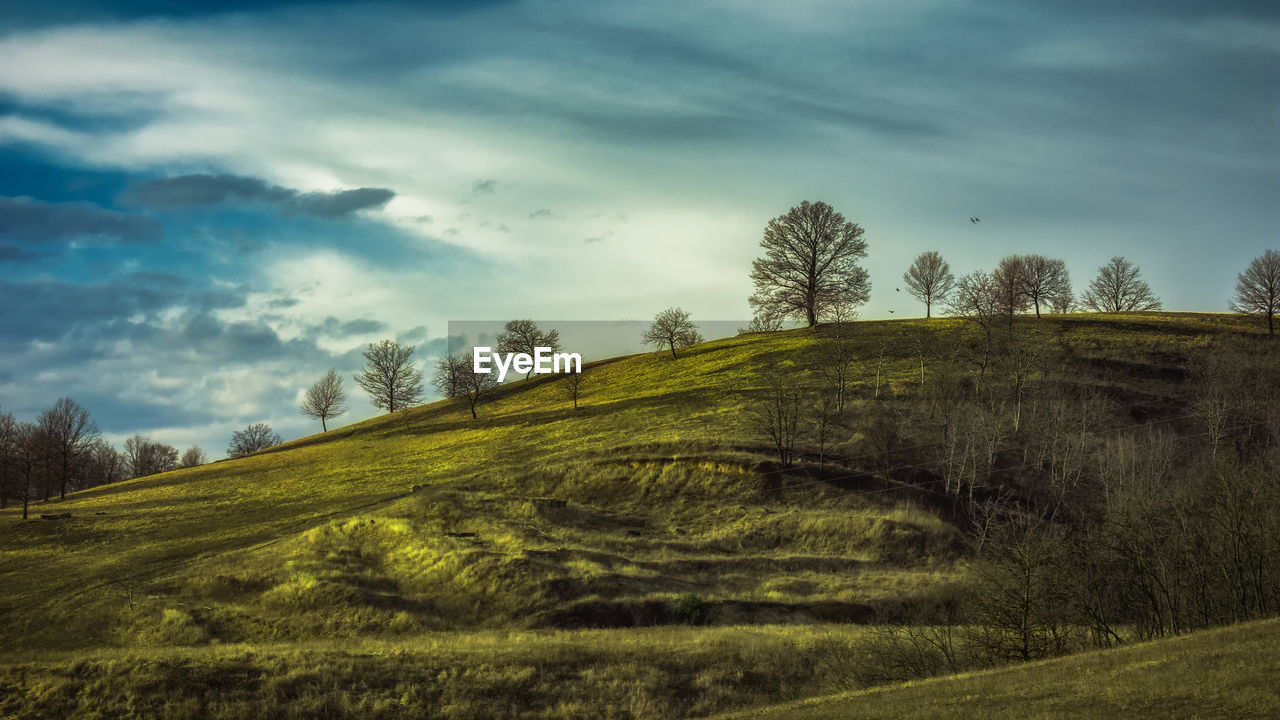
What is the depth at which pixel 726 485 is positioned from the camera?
5947cm

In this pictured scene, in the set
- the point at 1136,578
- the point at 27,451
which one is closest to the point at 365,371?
the point at 27,451

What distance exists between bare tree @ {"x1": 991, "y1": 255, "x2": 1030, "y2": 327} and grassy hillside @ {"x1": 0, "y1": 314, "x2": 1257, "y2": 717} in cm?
1520

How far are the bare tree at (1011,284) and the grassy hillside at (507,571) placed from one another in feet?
49.9

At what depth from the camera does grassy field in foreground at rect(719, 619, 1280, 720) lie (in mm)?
17734

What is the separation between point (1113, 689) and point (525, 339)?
103 m

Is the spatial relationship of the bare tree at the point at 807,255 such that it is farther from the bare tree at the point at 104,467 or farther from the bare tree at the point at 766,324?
the bare tree at the point at 104,467

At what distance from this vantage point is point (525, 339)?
118375mm

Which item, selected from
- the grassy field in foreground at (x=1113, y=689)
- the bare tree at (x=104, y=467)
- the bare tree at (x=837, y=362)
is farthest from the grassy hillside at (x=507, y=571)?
the bare tree at (x=104, y=467)

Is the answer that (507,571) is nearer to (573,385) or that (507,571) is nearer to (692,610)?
(692,610)

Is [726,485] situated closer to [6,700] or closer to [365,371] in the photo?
[6,700]

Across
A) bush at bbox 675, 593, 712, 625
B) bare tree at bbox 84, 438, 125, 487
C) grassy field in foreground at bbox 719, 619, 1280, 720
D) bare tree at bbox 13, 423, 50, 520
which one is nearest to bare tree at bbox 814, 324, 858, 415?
bush at bbox 675, 593, 712, 625

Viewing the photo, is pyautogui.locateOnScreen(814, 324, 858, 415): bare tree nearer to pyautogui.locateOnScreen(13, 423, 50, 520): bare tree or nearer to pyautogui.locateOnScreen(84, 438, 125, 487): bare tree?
pyautogui.locateOnScreen(13, 423, 50, 520): bare tree

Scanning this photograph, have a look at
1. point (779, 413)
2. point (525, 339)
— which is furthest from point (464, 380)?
point (779, 413)

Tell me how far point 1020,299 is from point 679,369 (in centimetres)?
5205
